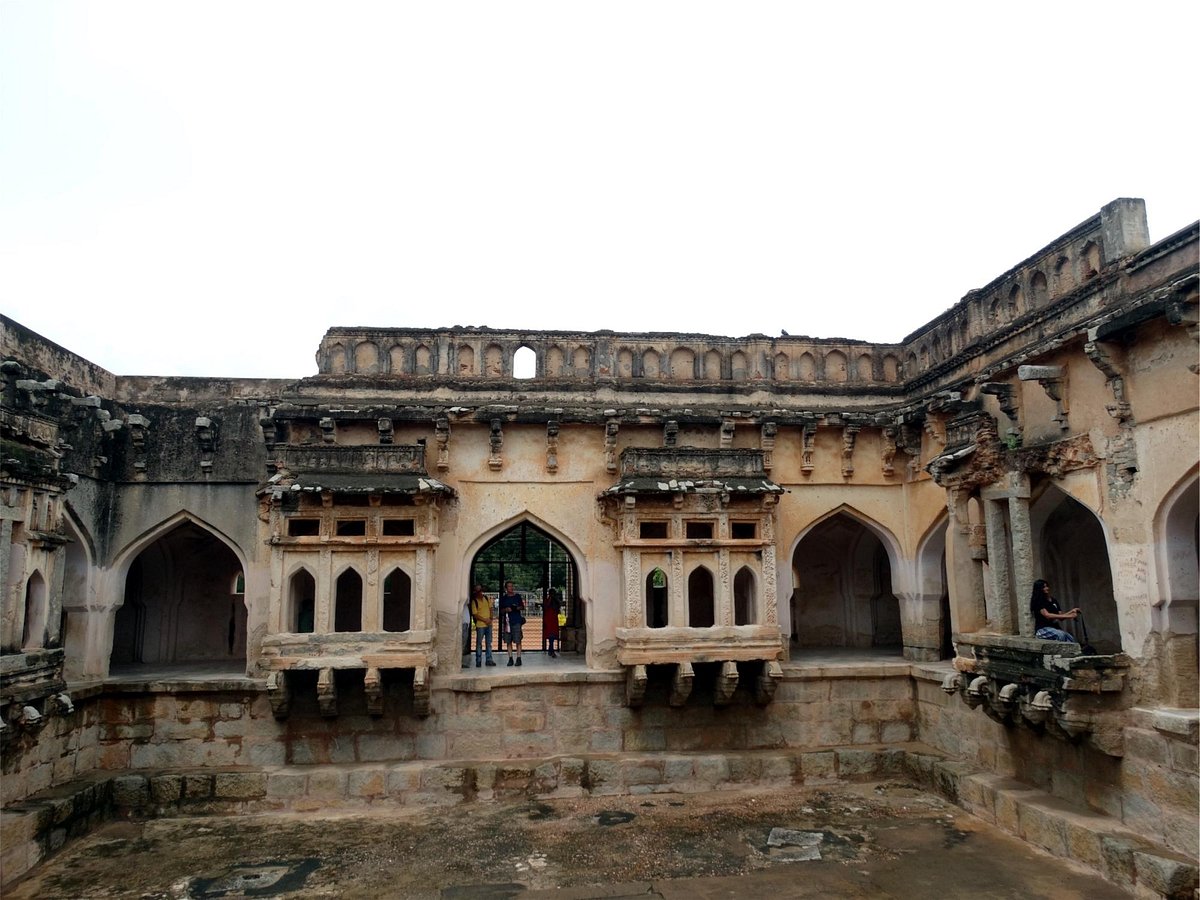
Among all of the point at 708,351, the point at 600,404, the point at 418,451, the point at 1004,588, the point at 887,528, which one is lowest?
the point at 1004,588

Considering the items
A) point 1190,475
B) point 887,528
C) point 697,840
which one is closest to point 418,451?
point 697,840

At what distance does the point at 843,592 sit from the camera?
46.0 ft

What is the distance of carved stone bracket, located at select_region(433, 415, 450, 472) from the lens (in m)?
10.6

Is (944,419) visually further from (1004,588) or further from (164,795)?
(164,795)

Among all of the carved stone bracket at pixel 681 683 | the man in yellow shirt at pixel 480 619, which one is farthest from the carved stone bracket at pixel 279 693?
the carved stone bracket at pixel 681 683

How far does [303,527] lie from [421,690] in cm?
250

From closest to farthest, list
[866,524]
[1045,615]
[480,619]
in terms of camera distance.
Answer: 1. [1045,615]
2. [480,619]
3. [866,524]

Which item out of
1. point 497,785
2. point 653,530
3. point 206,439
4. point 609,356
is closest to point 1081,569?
point 653,530

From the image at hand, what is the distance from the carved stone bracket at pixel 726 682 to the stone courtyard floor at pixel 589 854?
3.81ft

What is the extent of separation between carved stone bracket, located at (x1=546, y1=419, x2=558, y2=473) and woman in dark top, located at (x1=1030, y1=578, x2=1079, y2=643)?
19.2ft

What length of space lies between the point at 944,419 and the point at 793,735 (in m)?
4.57

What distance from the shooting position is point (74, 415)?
998cm

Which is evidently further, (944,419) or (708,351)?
(708,351)

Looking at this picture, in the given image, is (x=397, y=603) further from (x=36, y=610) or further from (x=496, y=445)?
(x=36, y=610)
